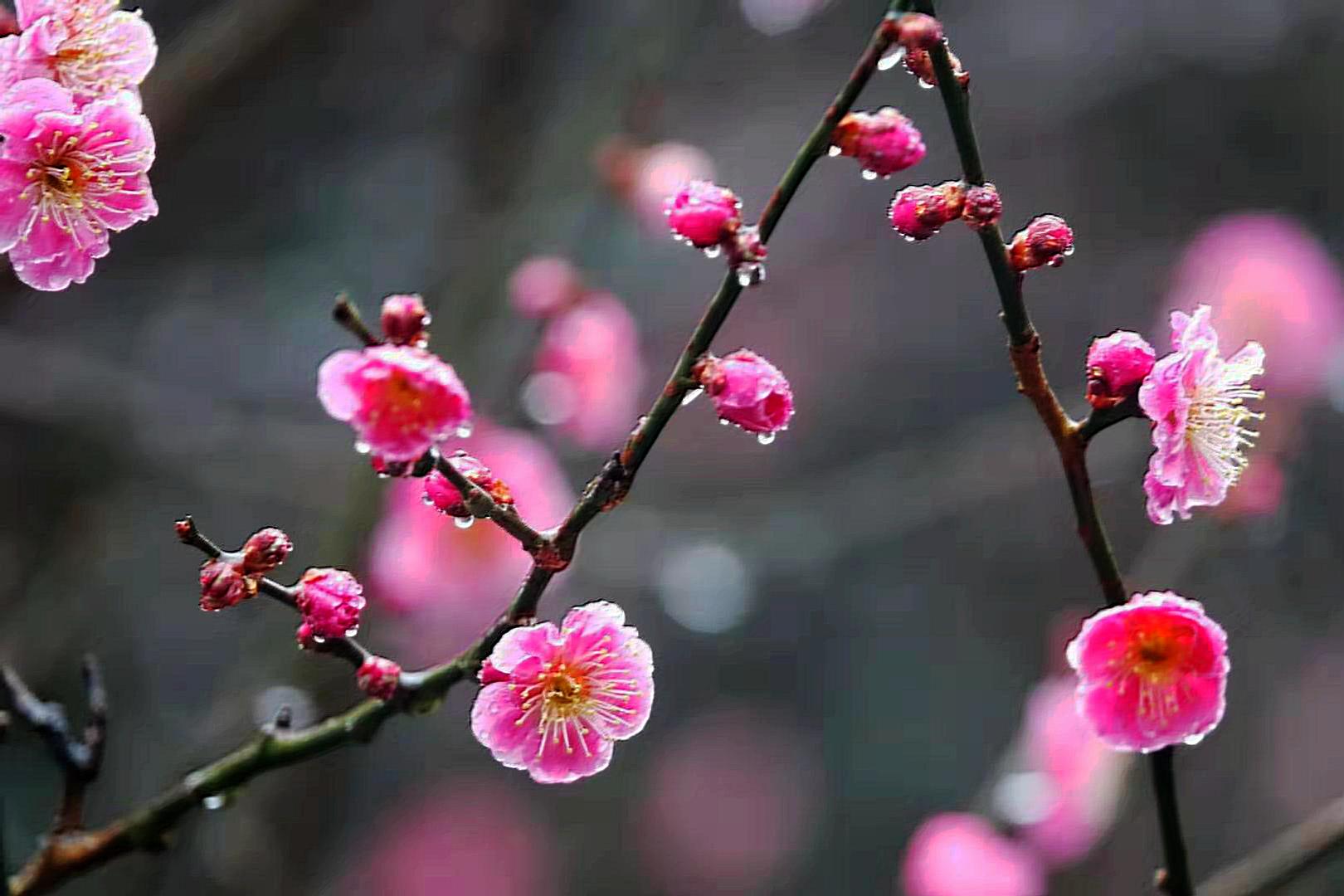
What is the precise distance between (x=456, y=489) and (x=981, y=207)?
223 mm

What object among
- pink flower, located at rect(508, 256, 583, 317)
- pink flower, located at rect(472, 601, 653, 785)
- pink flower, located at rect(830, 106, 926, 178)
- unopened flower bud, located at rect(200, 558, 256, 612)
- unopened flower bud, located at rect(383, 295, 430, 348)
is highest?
pink flower, located at rect(830, 106, 926, 178)

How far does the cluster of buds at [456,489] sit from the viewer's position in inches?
19.5

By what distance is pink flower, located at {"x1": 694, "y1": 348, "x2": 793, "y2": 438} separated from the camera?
0.48 metres

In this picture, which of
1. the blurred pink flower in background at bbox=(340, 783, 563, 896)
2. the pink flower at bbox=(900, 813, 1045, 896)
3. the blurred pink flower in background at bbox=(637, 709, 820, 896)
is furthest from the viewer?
the blurred pink flower in background at bbox=(637, 709, 820, 896)

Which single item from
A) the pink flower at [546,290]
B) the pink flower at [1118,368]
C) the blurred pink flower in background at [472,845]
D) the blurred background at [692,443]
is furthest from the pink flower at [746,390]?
the blurred pink flower in background at [472,845]

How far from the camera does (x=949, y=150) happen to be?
2299mm

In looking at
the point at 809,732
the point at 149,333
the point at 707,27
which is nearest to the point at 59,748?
the point at 149,333

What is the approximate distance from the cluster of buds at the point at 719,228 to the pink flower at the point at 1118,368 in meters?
0.15

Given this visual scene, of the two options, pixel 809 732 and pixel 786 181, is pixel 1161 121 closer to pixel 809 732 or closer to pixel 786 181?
pixel 809 732

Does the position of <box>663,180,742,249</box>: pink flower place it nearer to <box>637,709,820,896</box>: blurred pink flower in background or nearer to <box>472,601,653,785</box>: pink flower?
<box>472,601,653,785</box>: pink flower

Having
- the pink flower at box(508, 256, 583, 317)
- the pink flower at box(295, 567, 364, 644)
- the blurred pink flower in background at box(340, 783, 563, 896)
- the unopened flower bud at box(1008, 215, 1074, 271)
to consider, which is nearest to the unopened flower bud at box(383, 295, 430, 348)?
the pink flower at box(295, 567, 364, 644)

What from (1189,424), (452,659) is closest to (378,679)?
(452,659)

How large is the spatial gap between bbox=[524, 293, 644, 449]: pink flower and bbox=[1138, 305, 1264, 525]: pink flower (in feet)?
2.47

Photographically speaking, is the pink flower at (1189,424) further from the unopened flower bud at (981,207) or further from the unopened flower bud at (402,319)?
the unopened flower bud at (402,319)
